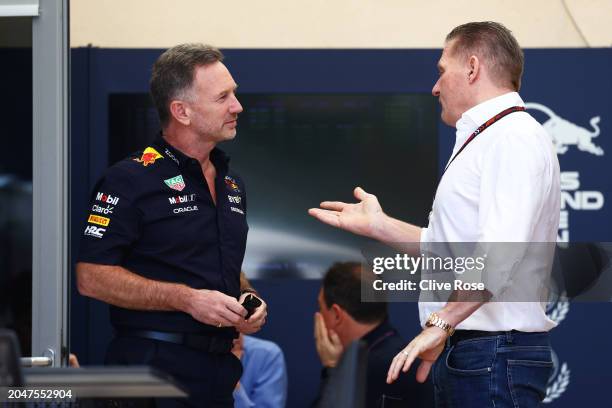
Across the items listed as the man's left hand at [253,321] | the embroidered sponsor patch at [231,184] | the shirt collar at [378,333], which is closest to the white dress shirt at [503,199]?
the man's left hand at [253,321]

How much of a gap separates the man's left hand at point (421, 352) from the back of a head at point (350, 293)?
120 centimetres

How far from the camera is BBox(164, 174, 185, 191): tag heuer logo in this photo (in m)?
3.00

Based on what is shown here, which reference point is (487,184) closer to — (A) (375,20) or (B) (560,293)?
(B) (560,293)

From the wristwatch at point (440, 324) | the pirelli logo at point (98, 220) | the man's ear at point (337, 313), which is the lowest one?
the wristwatch at point (440, 324)

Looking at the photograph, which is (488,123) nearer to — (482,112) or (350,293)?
(482,112)

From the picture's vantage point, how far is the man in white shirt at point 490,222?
248cm

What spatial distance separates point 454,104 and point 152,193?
849 millimetres

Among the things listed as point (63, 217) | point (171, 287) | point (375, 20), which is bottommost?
point (171, 287)

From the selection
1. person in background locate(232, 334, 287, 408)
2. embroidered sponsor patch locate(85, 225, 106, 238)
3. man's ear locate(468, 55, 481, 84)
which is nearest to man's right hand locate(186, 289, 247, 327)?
embroidered sponsor patch locate(85, 225, 106, 238)

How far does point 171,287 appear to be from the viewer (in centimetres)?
Answer: 287

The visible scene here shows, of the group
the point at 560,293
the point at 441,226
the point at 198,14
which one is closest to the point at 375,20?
the point at 198,14

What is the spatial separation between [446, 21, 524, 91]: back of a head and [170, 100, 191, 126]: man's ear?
814 millimetres

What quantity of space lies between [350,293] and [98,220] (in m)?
1.25

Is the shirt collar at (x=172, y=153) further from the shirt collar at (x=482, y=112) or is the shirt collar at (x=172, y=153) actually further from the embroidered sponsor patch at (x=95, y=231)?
the shirt collar at (x=482, y=112)
